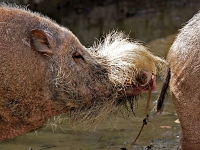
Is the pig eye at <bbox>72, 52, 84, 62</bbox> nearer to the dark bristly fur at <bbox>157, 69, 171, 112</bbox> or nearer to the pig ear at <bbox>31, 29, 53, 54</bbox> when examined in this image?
the pig ear at <bbox>31, 29, 53, 54</bbox>

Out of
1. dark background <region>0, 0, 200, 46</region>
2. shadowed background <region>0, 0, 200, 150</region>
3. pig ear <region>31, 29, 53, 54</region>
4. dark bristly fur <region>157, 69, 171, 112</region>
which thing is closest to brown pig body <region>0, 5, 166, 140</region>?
pig ear <region>31, 29, 53, 54</region>

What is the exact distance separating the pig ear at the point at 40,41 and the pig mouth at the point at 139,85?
29.1 inches

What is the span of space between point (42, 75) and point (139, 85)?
34.1 inches

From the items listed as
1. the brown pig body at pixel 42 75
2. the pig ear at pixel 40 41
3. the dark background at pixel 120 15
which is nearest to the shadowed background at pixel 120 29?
the dark background at pixel 120 15

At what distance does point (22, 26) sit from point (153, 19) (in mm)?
7386

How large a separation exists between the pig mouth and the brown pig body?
70 millimetres

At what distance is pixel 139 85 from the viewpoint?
5.32m

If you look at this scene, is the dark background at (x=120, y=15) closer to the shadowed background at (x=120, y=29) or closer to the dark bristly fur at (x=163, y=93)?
the shadowed background at (x=120, y=29)

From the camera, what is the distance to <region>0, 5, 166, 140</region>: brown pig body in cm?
464

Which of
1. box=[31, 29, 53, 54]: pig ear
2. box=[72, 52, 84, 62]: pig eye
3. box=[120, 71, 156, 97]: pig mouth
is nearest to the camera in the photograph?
box=[31, 29, 53, 54]: pig ear

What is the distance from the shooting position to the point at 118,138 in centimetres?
701

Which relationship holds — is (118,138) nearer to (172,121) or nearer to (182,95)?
(172,121)

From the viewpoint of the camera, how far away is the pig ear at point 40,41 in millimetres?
4750

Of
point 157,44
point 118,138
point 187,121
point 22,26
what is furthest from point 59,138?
point 157,44
